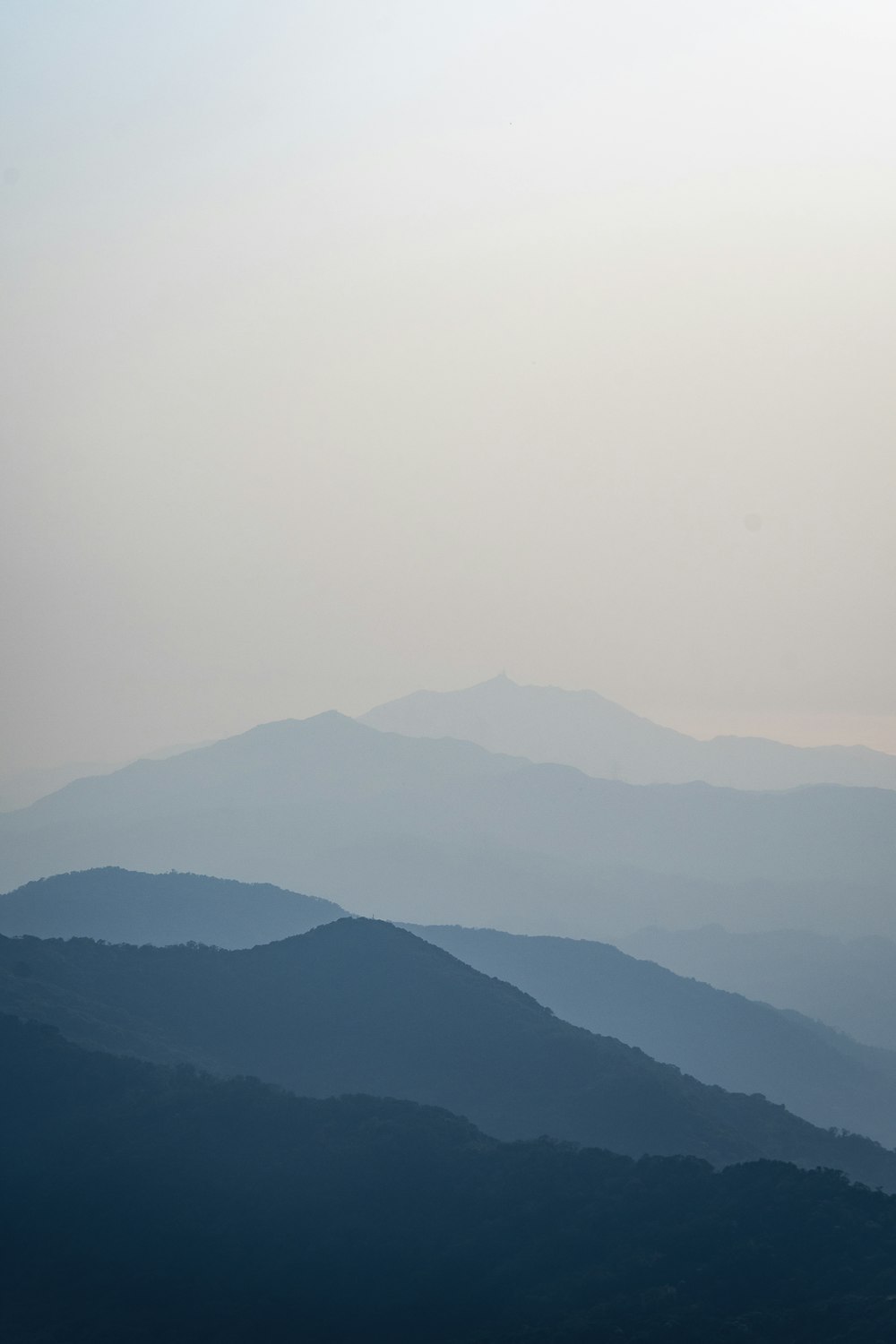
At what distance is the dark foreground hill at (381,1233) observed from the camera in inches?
1448

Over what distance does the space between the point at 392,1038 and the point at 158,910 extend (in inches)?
1983

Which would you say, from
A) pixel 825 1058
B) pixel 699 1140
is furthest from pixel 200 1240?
pixel 825 1058

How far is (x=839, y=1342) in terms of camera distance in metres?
33.1

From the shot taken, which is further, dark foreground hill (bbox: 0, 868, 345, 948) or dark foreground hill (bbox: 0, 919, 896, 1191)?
dark foreground hill (bbox: 0, 868, 345, 948)

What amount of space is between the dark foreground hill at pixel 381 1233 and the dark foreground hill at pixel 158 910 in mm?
54868

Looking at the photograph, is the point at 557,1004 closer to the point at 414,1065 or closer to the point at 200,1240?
the point at 414,1065

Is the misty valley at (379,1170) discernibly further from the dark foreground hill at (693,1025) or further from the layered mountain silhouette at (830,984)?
the layered mountain silhouette at (830,984)

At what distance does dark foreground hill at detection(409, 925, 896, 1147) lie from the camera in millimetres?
101562

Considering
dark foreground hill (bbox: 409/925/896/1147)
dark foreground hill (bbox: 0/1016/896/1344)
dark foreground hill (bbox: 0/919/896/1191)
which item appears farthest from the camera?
dark foreground hill (bbox: 409/925/896/1147)

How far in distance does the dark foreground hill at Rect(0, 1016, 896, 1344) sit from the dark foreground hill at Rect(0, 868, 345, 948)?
54868 millimetres

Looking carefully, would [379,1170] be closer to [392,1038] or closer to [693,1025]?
[392,1038]

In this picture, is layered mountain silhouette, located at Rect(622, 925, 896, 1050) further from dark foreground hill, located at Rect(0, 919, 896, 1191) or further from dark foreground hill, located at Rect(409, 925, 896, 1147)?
dark foreground hill, located at Rect(0, 919, 896, 1191)

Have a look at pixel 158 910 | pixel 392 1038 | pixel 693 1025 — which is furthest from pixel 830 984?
pixel 392 1038

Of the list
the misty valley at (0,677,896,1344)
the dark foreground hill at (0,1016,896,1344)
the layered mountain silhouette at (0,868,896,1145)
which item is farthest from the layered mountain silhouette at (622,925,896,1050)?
the dark foreground hill at (0,1016,896,1344)
